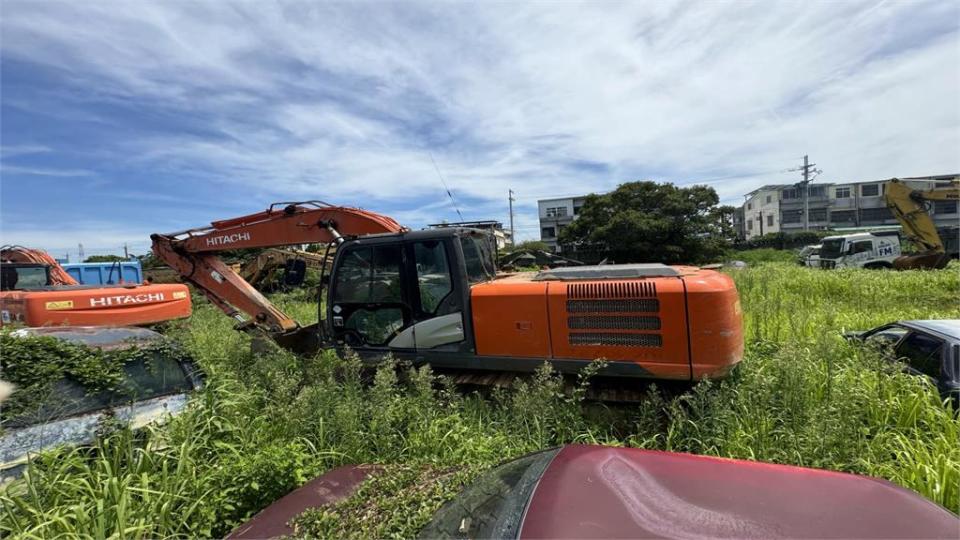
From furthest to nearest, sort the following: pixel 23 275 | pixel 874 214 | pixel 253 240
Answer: pixel 874 214 → pixel 23 275 → pixel 253 240

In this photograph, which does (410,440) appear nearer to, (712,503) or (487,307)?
(487,307)

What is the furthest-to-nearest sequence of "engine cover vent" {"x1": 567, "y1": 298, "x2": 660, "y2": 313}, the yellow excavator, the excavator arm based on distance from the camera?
the yellow excavator
the excavator arm
"engine cover vent" {"x1": 567, "y1": 298, "x2": 660, "y2": 313}

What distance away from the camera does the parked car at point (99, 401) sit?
2.77m

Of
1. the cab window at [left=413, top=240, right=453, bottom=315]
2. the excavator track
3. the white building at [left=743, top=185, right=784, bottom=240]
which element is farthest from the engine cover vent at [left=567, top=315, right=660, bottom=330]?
the white building at [left=743, top=185, right=784, bottom=240]

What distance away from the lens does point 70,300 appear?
767 cm

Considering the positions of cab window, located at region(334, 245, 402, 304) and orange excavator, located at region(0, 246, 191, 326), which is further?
orange excavator, located at region(0, 246, 191, 326)

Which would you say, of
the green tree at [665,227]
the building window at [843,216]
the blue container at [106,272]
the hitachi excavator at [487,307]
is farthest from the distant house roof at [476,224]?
the building window at [843,216]

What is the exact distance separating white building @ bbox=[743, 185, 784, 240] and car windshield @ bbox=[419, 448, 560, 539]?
215 ft

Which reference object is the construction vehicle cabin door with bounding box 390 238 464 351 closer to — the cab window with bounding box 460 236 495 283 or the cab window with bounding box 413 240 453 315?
the cab window with bounding box 413 240 453 315

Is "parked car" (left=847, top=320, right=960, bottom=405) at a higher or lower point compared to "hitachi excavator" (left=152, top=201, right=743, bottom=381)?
lower

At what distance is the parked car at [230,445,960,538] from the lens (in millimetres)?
1350

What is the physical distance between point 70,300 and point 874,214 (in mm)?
74423

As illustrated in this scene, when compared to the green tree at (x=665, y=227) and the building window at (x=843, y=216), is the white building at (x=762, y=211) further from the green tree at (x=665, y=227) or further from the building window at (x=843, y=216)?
the green tree at (x=665, y=227)

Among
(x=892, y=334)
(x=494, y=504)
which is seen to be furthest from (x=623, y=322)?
(x=892, y=334)
